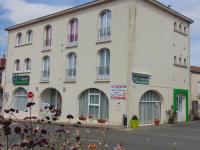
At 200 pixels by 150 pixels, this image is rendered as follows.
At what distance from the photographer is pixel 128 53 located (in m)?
23.7

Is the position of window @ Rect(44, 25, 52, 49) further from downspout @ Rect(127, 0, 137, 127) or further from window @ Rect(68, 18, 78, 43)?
downspout @ Rect(127, 0, 137, 127)

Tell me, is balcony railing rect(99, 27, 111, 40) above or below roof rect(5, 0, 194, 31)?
below

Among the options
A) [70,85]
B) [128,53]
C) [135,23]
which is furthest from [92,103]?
[135,23]

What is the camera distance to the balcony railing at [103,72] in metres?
25.0

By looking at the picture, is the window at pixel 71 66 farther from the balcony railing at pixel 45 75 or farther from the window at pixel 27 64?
the window at pixel 27 64

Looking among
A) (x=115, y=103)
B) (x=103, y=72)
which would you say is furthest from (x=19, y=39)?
(x=115, y=103)

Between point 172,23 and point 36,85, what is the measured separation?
13228 mm

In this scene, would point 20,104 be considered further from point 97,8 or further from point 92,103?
point 97,8

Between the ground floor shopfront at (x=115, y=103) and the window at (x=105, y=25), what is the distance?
3930mm

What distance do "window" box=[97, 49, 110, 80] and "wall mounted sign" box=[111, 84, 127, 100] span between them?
127 centimetres

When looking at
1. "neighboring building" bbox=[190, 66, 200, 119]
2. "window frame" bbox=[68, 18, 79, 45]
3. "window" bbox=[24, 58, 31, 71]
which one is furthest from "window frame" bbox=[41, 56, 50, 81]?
"neighboring building" bbox=[190, 66, 200, 119]

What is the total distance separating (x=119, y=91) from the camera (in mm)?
23766

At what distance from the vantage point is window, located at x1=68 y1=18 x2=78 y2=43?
2795 centimetres

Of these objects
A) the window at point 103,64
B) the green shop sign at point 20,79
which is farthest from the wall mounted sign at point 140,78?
the green shop sign at point 20,79
